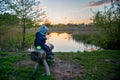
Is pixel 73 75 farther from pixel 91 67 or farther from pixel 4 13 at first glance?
pixel 4 13

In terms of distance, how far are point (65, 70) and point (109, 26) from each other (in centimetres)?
1773

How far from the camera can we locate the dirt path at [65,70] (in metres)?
9.48

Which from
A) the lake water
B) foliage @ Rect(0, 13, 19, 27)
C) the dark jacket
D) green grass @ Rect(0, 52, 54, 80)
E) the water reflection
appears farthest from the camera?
the water reflection

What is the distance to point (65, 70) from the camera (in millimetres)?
10070

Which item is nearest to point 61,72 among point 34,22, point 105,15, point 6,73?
point 6,73

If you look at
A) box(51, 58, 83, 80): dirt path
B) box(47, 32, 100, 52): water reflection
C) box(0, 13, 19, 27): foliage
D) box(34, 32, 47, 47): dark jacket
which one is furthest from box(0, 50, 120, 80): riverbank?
box(47, 32, 100, 52): water reflection

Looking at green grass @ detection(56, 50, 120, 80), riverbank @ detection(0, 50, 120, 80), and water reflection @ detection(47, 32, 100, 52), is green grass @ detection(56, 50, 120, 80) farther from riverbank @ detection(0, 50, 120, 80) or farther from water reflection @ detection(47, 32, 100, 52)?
water reflection @ detection(47, 32, 100, 52)

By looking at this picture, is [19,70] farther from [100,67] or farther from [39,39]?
[100,67]

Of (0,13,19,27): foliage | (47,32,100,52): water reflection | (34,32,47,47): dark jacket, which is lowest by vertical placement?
(47,32,100,52): water reflection

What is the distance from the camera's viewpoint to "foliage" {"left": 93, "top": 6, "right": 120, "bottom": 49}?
82.2 ft

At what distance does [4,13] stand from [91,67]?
50.3 feet

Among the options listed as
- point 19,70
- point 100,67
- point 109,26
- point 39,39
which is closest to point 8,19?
point 109,26

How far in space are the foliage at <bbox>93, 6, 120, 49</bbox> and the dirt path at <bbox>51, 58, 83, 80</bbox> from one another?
1427cm

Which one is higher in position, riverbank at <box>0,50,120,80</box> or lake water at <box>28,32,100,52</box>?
riverbank at <box>0,50,120,80</box>
